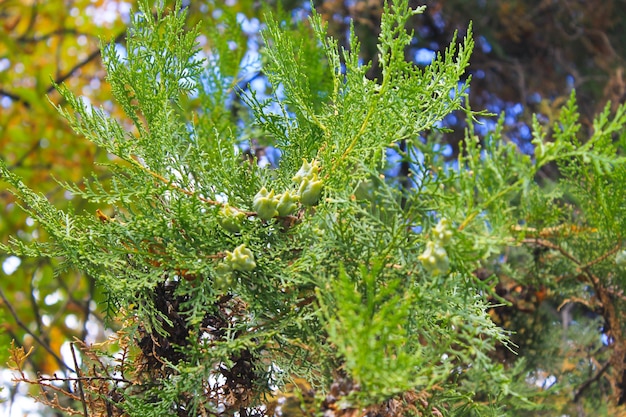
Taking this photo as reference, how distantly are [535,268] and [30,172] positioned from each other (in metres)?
1.35

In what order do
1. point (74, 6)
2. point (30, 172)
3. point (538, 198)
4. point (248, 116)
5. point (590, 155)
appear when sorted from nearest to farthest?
point (590, 155)
point (538, 198)
point (248, 116)
point (30, 172)
point (74, 6)

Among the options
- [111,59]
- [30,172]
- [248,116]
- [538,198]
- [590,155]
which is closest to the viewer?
[590,155]

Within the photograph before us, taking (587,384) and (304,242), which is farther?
(587,384)

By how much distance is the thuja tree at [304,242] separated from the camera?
1.06 feet

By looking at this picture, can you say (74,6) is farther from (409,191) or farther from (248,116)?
(409,191)

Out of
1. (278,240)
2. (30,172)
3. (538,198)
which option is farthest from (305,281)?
(30,172)

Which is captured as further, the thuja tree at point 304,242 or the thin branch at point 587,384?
the thin branch at point 587,384

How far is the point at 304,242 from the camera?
397 millimetres

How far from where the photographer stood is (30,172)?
5.15 feet

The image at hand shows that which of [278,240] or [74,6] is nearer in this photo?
[278,240]

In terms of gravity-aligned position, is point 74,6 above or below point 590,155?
above

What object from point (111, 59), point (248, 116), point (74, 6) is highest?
point (74, 6)

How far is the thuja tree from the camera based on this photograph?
0.32 metres

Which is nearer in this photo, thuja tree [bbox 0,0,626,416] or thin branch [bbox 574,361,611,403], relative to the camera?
thuja tree [bbox 0,0,626,416]
